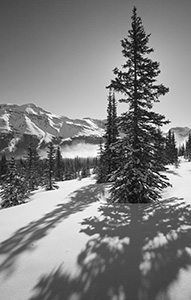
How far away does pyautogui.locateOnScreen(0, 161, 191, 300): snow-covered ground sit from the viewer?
88.6 inches

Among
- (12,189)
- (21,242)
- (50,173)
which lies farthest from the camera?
(50,173)

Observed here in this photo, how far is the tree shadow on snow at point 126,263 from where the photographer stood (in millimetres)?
2223

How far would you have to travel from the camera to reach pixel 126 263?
9.28ft

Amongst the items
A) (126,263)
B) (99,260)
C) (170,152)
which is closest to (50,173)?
(170,152)

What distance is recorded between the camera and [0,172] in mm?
63469

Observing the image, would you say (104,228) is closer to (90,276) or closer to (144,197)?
(90,276)

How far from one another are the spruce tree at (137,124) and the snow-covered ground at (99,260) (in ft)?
13.9

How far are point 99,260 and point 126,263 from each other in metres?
0.51

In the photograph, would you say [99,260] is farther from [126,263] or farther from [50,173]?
[50,173]

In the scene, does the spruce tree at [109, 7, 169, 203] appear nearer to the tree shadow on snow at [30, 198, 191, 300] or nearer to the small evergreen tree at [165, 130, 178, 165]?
the small evergreen tree at [165, 130, 178, 165]

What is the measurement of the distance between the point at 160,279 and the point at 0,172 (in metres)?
73.7

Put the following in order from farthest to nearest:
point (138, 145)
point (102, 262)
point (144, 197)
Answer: point (138, 145)
point (144, 197)
point (102, 262)

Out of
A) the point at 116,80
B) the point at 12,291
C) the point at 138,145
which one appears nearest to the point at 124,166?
the point at 138,145

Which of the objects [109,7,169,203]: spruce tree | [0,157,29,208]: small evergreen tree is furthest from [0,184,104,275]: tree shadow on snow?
[0,157,29,208]: small evergreen tree
